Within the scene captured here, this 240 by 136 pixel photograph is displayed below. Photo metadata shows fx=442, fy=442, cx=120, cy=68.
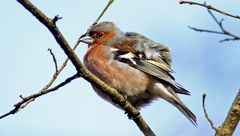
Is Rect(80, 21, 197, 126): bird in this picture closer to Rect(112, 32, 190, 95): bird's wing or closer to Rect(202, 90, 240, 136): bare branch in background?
Rect(112, 32, 190, 95): bird's wing

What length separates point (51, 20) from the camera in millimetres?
3227

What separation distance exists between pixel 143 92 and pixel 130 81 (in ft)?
0.83

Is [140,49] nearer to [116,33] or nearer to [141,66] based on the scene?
[141,66]

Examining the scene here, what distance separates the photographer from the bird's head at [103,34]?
662 cm

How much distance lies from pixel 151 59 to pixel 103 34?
100 cm

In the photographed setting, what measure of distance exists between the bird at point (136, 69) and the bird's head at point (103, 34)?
18 cm

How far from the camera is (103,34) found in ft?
22.2

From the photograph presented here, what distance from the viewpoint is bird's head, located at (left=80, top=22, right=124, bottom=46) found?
6625mm

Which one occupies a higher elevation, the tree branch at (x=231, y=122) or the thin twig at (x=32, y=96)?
the thin twig at (x=32, y=96)

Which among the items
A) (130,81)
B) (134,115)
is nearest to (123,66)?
(130,81)

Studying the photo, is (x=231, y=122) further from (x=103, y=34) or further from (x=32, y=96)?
(x=103, y=34)

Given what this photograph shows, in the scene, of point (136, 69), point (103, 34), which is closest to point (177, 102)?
point (136, 69)

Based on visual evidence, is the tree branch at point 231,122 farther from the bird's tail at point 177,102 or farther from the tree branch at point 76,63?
the bird's tail at point 177,102

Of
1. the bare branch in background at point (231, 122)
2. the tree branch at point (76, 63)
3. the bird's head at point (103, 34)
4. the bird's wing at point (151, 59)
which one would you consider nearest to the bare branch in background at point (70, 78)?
the tree branch at point (76, 63)
